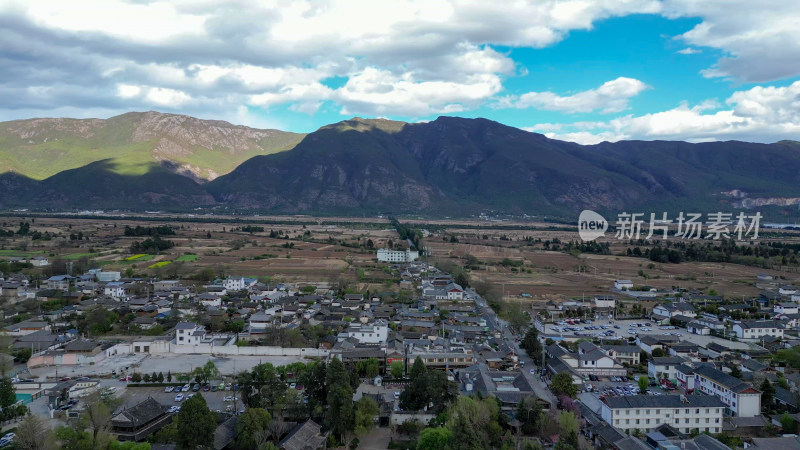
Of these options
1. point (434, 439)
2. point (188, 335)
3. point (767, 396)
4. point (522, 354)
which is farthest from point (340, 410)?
point (767, 396)

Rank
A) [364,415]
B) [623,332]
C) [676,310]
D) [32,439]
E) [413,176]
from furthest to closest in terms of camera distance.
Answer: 1. [413,176]
2. [676,310]
3. [623,332]
4. [364,415]
5. [32,439]

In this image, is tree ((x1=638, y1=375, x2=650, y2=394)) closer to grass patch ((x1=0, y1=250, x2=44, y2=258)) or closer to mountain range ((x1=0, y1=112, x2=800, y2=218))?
grass patch ((x1=0, y1=250, x2=44, y2=258))

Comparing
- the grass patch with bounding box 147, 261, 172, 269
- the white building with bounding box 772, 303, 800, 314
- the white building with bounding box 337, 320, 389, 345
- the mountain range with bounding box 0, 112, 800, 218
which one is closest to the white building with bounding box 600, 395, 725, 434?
the white building with bounding box 337, 320, 389, 345

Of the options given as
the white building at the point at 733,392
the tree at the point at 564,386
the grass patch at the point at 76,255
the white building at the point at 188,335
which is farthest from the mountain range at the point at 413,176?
the tree at the point at 564,386

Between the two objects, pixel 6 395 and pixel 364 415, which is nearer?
pixel 364 415

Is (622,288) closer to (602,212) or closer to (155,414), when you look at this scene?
(155,414)

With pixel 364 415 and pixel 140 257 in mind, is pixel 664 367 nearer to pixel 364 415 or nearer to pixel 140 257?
pixel 364 415

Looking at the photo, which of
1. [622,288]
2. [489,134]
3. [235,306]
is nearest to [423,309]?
[235,306]
